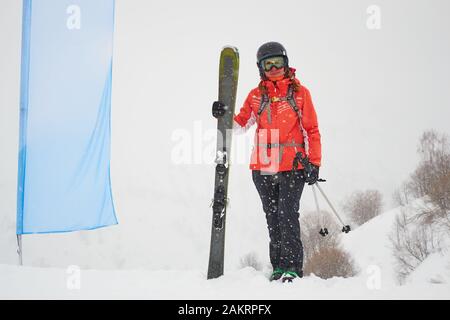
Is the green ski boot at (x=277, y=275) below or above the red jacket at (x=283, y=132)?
below

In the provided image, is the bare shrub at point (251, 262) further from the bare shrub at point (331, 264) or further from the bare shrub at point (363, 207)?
the bare shrub at point (331, 264)

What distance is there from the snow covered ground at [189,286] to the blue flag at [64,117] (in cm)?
129

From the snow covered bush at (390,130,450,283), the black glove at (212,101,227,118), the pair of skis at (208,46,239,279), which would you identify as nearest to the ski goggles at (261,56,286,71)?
the pair of skis at (208,46,239,279)

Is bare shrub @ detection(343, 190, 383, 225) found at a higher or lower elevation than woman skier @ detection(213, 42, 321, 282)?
lower

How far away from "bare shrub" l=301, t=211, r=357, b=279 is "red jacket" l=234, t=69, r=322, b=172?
3913cm

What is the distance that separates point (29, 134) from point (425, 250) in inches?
1529

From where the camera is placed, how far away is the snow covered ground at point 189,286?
2.75m

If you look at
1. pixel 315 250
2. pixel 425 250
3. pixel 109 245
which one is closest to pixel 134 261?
pixel 109 245

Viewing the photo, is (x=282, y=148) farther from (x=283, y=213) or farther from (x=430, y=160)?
(x=430, y=160)

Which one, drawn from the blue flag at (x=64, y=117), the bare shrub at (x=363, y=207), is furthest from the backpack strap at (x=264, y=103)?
the bare shrub at (x=363, y=207)

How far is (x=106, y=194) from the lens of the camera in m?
5.69

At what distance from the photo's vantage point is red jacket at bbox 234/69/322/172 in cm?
Result: 374

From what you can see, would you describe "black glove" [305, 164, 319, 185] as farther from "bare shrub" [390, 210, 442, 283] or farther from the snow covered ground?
"bare shrub" [390, 210, 442, 283]
